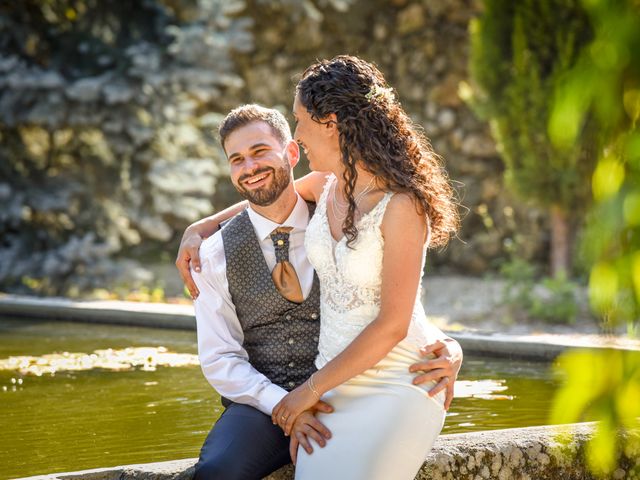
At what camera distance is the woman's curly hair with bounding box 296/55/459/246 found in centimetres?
249

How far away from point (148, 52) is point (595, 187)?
8.00 metres

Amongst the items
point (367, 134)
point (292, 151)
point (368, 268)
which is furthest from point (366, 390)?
point (292, 151)

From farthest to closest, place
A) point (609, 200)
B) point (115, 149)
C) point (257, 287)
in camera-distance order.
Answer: point (115, 149) < point (257, 287) < point (609, 200)

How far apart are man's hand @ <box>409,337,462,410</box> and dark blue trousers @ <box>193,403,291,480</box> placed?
0.41 m

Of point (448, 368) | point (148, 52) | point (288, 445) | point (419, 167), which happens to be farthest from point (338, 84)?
point (148, 52)

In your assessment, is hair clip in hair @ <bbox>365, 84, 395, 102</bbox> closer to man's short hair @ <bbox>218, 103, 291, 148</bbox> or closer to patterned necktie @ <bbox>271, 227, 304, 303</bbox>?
man's short hair @ <bbox>218, 103, 291, 148</bbox>

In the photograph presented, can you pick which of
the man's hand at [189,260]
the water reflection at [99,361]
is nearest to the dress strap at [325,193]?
the man's hand at [189,260]

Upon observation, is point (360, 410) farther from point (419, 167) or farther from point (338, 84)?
point (338, 84)

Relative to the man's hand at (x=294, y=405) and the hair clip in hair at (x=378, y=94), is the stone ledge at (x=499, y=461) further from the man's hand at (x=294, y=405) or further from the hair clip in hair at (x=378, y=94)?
the hair clip in hair at (x=378, y=94)

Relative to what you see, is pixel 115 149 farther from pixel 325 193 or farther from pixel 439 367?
pixel 439 367

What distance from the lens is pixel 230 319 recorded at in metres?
2.84

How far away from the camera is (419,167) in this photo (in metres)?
2.55

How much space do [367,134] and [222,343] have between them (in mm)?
712

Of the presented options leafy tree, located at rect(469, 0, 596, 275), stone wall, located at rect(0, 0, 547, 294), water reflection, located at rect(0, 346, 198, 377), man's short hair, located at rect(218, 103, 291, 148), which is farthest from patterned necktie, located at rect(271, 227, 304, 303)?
stone wall, located at rect(0, 0, 547, 294)
